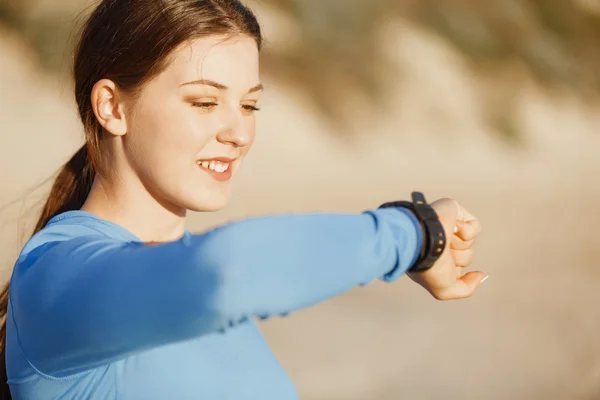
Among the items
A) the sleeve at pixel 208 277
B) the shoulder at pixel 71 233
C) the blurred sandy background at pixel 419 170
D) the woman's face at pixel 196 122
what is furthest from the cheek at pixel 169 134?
the blurred sandy background at pixel 419 170

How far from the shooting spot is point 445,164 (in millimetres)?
5941

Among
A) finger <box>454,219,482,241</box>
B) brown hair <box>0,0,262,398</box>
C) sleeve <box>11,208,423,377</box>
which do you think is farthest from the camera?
brown hair <box>0,0,262,398</box>

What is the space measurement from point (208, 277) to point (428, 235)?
0.29 m

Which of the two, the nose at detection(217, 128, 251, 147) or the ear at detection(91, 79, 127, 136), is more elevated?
the ear at detection(91, 79, 127, 136)

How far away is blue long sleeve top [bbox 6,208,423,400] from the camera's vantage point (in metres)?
0.80

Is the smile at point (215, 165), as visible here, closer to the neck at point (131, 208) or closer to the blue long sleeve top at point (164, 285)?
the neck at point (131, 208)

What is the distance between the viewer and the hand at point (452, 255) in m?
1.02

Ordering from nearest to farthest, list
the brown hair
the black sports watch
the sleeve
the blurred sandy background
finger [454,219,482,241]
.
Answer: the sleeve
the black sports watch
finger [454,219,482,241]
the brown hair
the blurred sandy background

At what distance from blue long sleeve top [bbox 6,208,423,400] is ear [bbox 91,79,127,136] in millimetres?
242

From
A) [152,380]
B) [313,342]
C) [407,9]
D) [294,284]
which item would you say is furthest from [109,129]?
[407,9]

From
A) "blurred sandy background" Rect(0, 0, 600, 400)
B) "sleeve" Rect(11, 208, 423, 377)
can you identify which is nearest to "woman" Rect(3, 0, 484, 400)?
"sleeve" Rect(11, 208, 423, 377)

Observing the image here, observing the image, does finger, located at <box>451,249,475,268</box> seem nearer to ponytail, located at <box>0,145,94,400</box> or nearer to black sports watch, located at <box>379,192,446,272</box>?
black sports watch, located at <box>379,192,446,272</box>

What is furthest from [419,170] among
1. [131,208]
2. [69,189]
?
[131,208]

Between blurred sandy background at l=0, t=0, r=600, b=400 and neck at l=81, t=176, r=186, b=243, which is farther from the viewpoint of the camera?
blurred sandy background at l=0, t=0, r=600, b=400
